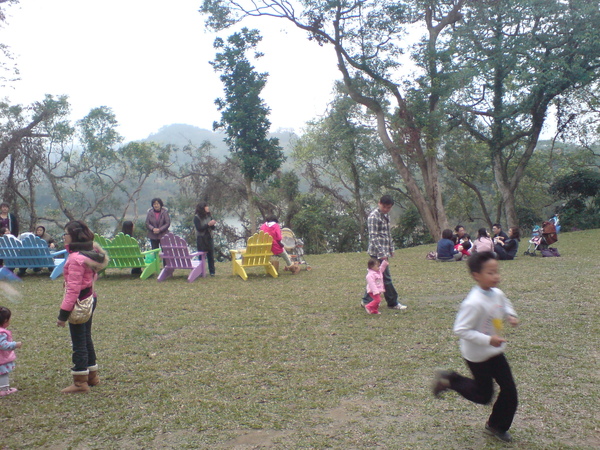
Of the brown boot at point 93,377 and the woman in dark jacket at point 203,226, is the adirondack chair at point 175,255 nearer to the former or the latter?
the woman in dark jacket at point 203,226

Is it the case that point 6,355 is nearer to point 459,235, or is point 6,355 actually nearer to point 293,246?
point 293,246

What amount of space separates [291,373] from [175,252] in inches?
237

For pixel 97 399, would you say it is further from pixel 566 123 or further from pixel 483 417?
pixel 566 123

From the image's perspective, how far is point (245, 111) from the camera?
20.6m

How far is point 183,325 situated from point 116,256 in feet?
14.7

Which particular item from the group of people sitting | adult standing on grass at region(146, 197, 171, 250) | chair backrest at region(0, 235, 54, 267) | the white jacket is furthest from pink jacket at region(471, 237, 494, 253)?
chair backrest at region(0, 235, 54, 267)

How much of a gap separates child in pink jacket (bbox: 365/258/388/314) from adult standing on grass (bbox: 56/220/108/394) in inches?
143

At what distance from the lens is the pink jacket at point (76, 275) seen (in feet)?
14.4

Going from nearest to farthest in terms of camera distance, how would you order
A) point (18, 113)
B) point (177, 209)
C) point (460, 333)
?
point (460, 333) → point (18, 113) → point (177, 209)

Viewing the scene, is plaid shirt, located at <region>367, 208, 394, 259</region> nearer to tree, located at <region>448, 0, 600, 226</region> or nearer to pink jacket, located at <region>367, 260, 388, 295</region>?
pink jacket, located at <region>367, 260, 388, 295</region>

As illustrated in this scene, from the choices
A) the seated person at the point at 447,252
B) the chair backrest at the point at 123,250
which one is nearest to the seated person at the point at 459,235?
the seated person at the point at 447,252

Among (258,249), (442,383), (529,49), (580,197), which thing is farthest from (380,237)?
(580,197)

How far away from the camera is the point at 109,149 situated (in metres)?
26.0

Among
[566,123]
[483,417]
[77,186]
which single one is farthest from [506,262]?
[77,186]
